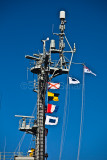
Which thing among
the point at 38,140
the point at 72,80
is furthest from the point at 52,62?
the point at 38,140

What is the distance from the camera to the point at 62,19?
36844mm

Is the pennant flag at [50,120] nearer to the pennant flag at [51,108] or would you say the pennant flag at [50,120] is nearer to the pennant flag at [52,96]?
the pennant flag at [51,108]

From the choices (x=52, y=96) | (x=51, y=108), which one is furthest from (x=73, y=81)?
(x=51, y=108)

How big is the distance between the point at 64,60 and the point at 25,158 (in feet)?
34.4

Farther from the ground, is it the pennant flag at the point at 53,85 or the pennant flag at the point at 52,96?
the pennant flag at the point at 53,85

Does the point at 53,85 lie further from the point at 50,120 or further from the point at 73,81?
the point at 50,120

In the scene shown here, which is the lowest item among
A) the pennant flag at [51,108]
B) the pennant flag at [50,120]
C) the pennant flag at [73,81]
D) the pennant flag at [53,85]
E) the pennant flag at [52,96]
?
the pennant flag at [50,120]

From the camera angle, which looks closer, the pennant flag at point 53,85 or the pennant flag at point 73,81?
the pennant flag at point 53,85

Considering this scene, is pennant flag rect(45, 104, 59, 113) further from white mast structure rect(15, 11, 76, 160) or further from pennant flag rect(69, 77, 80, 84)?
pennant flag rect(69, 77, 80, 84)

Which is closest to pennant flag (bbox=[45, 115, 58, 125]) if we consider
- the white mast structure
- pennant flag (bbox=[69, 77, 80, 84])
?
the white mast structure

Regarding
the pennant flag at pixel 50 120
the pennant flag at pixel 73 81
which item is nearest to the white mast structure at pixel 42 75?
the pennant flag at pixel 50 120

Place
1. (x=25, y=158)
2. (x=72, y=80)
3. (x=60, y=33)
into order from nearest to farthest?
(x=25, y=158) → (x=60, y=33) → (x=72, y=80)

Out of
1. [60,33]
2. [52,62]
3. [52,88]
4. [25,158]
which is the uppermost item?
[60,33]

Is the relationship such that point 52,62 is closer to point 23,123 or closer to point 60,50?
point 60,50
